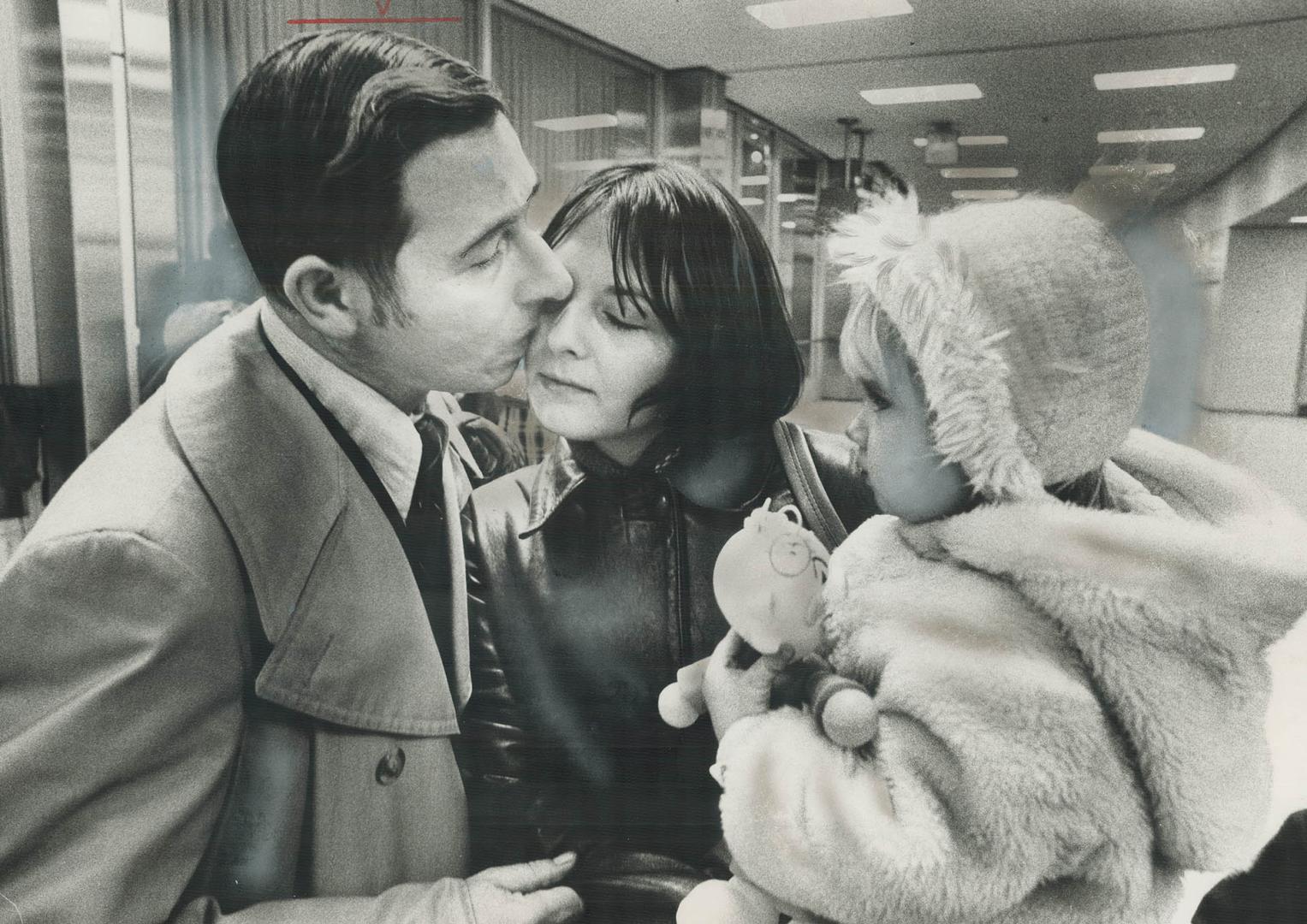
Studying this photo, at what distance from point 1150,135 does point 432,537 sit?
1.19 meters

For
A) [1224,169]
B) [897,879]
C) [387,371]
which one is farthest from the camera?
[387,371]

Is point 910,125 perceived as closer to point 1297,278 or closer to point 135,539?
point 1297,278

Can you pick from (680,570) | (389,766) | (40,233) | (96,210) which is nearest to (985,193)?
(680,570)

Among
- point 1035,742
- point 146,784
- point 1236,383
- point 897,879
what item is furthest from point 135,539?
point 1236,383

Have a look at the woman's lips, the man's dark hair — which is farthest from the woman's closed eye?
the man's dark hair

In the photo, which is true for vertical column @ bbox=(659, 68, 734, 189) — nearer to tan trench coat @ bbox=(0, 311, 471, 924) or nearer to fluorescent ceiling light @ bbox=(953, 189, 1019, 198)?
fluorescent ceiling light @ bbox=(953, 189, 1019, 198)

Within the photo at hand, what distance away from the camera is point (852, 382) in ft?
4.23

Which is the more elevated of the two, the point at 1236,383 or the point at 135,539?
the point at 1236,383

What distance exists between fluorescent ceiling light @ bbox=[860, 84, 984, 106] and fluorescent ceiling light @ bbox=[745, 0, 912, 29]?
0.33ft

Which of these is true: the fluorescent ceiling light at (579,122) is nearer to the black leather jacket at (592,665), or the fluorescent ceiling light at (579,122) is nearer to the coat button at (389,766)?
the black leather jacket at (592,665)

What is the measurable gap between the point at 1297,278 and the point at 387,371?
4.30 ft

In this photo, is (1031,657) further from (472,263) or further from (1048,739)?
(472,263)

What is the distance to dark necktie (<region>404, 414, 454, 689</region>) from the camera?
1.48m

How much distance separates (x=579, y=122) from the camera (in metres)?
1.39
